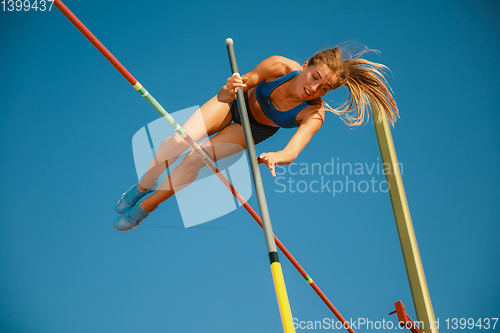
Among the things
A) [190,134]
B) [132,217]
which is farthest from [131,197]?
[190,134]

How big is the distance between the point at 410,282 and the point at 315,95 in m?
1.49

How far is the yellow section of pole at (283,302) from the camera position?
1470 mm

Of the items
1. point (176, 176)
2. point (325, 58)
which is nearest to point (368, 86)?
point (325, 58)

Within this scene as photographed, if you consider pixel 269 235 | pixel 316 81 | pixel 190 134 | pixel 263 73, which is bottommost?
pixel 269 235

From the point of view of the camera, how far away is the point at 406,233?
2.77 metres

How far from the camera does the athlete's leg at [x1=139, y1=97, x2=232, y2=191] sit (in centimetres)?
214

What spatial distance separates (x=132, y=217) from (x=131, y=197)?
0.11 m

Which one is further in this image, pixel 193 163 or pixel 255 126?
pixel 255 126

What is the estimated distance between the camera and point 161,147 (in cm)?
222

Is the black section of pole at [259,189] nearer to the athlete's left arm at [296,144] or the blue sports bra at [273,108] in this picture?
the athlete's left arm at [296,144]

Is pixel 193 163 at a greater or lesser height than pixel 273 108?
lesser

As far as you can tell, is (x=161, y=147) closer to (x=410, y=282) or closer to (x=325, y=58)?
(x=325, y=58)

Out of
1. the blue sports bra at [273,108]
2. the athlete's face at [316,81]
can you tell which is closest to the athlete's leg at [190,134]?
the blue sports bra at [273,108]

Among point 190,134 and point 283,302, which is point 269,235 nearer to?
point 283,302
